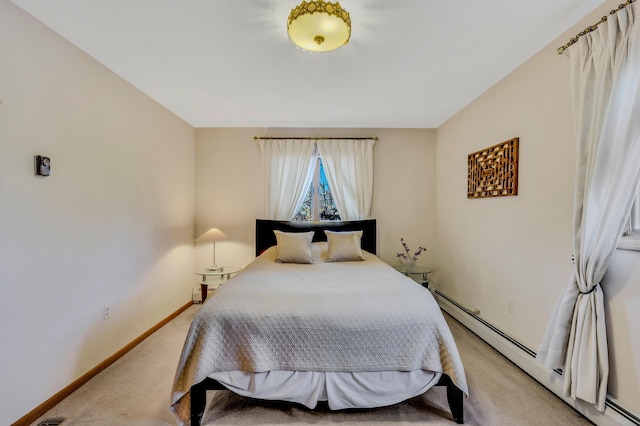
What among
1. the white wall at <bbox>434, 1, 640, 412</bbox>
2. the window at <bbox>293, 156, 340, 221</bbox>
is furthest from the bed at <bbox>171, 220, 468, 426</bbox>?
the window at <bbox>293, 156, 340, 221</bbox>

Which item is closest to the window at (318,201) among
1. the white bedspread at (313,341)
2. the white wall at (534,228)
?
the white wall at (534,228)

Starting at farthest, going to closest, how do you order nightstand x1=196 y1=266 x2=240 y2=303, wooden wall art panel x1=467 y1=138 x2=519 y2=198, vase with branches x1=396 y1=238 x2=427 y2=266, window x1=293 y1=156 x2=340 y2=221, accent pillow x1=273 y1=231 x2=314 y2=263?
window x1=293 y1=156 x2=340 y2=221, vase with branches x1=396 y1=238 x2=427 y2=266, nightstand x1=196 y1=266 x2=240 y2=303, accent pillow x1=273 y1=231 x2=314 y2=263, wooden wall art panel x1=467 y1=138 x2=519 y2=198

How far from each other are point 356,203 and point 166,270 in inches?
94.8

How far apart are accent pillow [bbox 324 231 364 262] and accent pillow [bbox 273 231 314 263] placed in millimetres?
251

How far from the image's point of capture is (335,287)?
1.99m

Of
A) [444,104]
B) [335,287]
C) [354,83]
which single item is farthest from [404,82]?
[335,287]

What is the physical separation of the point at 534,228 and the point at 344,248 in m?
1.63

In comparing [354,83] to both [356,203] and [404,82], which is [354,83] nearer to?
[404,82]

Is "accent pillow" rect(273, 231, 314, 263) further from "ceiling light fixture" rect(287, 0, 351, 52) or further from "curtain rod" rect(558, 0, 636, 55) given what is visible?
"curtain rod" rect(558, 0, 636, 55)

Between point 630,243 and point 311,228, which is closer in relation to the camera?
point 630,243

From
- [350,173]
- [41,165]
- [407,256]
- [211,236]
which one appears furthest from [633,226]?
[211,236]

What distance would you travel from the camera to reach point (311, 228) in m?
3.60

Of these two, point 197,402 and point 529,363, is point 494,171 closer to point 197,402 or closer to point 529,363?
point 529,363

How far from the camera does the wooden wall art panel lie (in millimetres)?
2277
